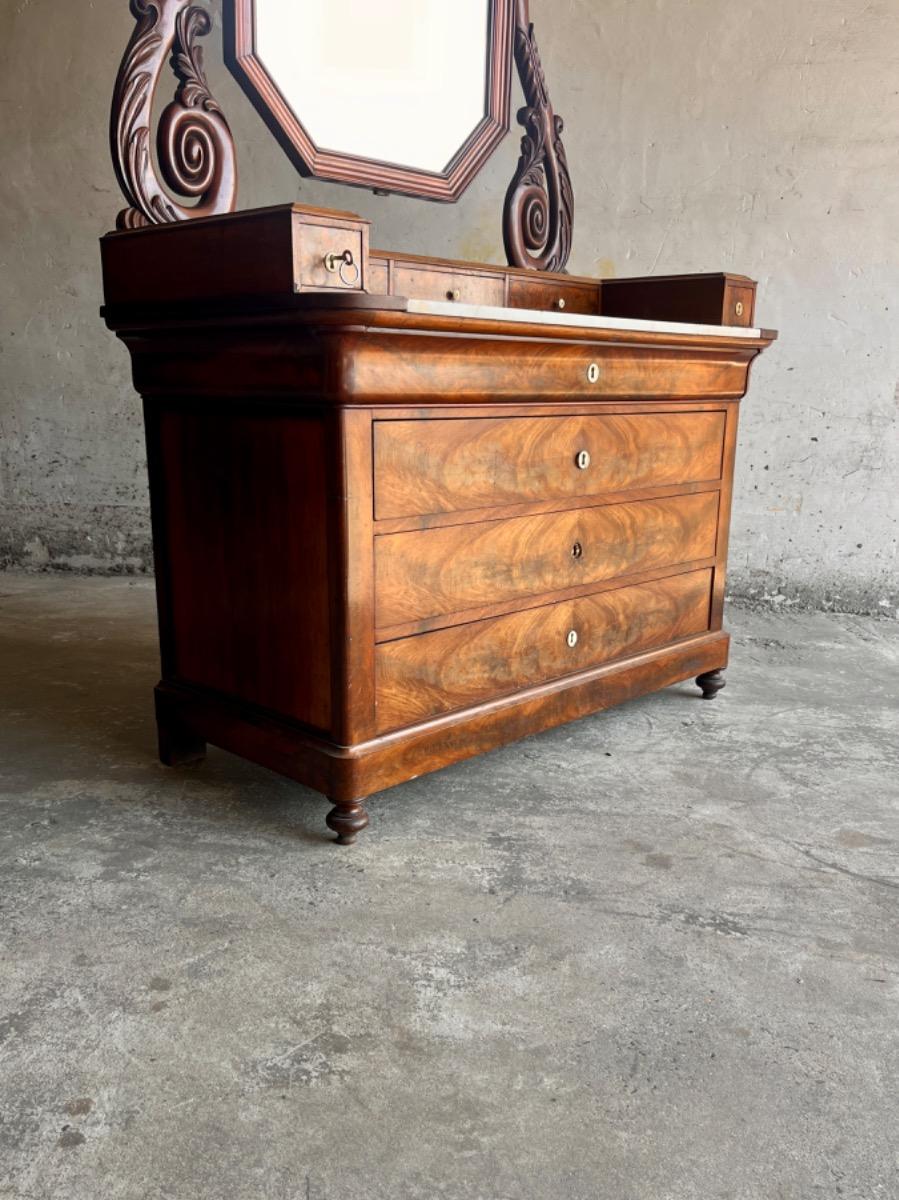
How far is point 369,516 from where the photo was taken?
2.03 metres

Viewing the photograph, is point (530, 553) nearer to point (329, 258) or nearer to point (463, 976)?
point (329, 258)

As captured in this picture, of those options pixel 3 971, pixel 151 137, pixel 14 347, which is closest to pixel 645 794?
pixel 3 971

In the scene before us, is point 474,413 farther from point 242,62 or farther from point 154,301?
point 242,62

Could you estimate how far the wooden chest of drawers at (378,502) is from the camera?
1.98 metres

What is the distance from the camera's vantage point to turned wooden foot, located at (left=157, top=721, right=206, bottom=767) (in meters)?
2.50

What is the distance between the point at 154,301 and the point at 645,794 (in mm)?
1567

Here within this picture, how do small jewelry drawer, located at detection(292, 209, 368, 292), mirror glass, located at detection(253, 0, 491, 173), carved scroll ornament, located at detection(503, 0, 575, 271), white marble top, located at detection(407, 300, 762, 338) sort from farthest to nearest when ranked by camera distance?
carved scroll ornament, located at detection(503, 0, 575, 271)
mirror glass, located at detection(253, 0, 491, 173)
white marble top, located at detection(407, 300, 762, 338)
small jewelry drawer, located at detection(292, 209, 368, 292)

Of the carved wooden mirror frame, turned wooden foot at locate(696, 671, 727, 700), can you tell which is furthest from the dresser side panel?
turned wooden foot at locate(696, 671, 727, 700)

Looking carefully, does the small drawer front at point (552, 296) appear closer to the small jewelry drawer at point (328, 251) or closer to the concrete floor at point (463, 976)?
the small jewelry drawer at point (328, 251)

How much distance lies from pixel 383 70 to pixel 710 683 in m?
1.93

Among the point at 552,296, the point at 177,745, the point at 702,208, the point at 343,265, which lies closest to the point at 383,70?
the point at 552,296

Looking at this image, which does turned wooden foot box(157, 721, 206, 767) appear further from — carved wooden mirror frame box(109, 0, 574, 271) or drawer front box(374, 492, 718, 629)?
carved wooden mirror frame box(109, 0, 574, 271)

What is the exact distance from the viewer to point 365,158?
8.26 feet

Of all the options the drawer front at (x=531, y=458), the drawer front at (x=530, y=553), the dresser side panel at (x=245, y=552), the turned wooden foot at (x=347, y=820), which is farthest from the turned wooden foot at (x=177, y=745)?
the drawer front at (x=531, y=458)
